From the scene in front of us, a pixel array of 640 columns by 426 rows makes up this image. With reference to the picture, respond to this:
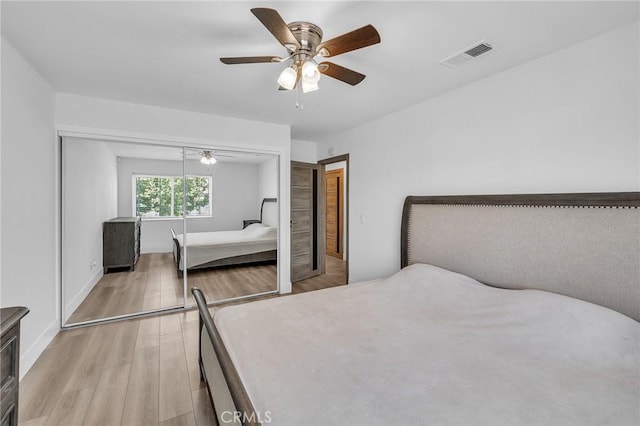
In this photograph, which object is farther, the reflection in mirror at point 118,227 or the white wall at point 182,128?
the reflection in mirror at point 118,227

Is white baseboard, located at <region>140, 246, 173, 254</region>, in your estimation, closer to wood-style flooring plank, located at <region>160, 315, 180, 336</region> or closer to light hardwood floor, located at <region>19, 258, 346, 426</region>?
wood-style flooring plank, located at <region>160, 315, 180, 336</region>

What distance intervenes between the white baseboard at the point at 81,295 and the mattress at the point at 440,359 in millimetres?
2359

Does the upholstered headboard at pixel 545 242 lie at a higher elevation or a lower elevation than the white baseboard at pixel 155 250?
higher

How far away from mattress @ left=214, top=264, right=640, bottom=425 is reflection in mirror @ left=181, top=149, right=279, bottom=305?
203 cm

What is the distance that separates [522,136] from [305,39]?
186 cm

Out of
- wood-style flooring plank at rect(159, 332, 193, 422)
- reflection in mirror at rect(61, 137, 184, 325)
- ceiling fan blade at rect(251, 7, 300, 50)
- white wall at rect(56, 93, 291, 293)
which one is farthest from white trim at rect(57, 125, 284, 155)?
ceiling fan blade at rect(251, 7, 300, 50)

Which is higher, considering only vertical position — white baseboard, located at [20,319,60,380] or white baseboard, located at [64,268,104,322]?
white baseboard, located at [64,268,104,322]

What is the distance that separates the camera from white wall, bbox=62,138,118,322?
3.03 metres

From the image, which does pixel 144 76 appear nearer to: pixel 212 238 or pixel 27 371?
pixel 212 238

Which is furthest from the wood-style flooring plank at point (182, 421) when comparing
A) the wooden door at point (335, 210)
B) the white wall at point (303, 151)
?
the wooden door at point (335, 210)

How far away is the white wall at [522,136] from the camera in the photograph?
1805mm

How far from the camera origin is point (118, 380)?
2.09 meters

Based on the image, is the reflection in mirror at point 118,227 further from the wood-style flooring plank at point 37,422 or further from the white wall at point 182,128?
the wood-style flooring plank at point 37,422

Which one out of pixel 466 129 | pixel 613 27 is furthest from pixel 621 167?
pixel 466 129
